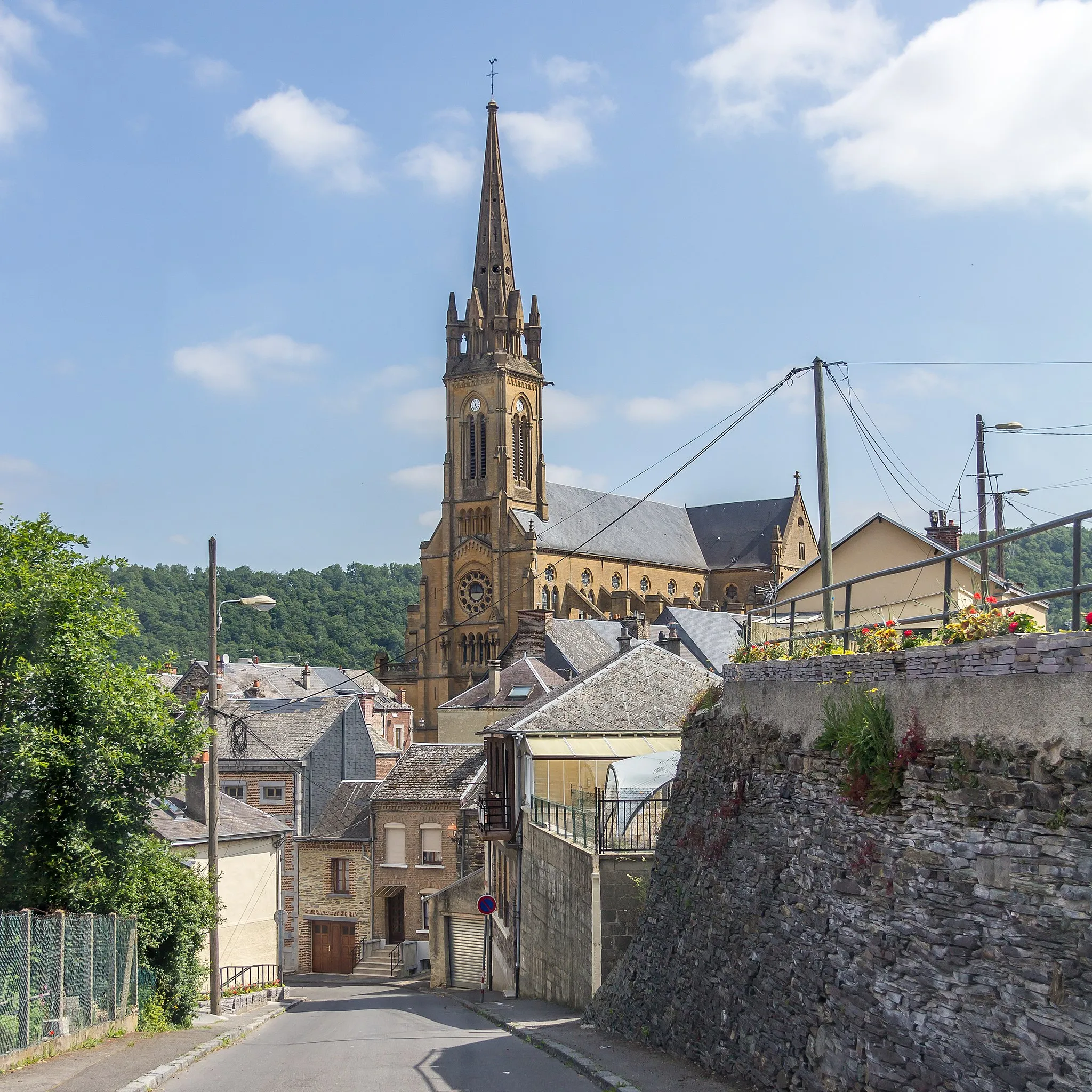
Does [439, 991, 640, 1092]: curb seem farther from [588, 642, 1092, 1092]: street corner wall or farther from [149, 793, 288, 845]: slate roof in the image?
[149, 793, 288, 845]: slate roof

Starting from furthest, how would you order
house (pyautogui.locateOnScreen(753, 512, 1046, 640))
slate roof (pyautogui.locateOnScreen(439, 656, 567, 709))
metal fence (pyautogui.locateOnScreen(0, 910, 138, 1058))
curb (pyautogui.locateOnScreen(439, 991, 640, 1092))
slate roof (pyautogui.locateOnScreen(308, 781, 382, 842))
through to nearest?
slate roof (pyautogui.locateOnScreen(439, 656, 567, 709)), slate roof (pyautogui.locateOnScreen(308, 781, 382, 842)), house (pyautogui.locateOnScreen(753, 512, 1046, 640)), metal fence (pyautogui.locateOnScreen(0, 910, 138, 1058)), curb (pyautogui.locateOnScreen(439, 991, 640, 1092))

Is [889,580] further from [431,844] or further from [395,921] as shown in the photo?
[395,921]

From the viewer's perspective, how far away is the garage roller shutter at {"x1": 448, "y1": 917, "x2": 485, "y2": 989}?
31.6 m

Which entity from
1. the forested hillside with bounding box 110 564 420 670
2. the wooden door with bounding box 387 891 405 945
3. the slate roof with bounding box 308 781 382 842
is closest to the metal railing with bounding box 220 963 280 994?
the wooden door with bounding box 387 891 405 945

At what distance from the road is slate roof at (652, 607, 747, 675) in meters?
38.2

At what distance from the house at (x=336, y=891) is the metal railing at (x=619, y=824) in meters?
20.4

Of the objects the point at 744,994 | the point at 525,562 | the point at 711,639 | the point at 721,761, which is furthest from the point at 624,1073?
the point at 525,562

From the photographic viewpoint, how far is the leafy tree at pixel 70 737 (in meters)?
16.0

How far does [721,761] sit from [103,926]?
26.9 ft

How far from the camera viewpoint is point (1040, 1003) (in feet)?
24.2

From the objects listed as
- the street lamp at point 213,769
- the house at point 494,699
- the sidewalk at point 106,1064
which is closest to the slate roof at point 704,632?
the house at point 494,699

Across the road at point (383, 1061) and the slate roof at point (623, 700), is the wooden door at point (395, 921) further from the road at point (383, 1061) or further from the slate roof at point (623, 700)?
the road at point (383, 1061)

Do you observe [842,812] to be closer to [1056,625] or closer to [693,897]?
[1056,625]

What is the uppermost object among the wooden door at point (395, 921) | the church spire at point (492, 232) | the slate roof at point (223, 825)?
the church spire at point (492, 232)
